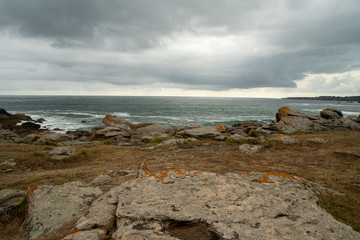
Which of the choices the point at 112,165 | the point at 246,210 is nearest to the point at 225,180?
the point at 246,210

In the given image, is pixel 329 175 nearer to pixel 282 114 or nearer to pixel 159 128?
pixel 159 128

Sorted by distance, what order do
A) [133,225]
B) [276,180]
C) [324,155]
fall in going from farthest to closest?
[324,155] → [276,180] → [133,225]

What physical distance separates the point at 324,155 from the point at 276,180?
9058 mm

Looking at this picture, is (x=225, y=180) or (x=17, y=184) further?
(x=17, y=184)

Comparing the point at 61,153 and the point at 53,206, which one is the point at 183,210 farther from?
the point at 61,153

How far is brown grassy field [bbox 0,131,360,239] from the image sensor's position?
591 centimetres

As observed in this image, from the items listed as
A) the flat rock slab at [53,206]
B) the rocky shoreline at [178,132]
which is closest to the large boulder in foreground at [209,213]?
the flat rock slab at [53,206]

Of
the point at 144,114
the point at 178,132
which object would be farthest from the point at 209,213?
the point at 144,114

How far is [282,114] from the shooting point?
2938 centimetres

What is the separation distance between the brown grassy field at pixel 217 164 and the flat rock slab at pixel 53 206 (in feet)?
1.91

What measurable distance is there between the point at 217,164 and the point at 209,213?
708 centimetres

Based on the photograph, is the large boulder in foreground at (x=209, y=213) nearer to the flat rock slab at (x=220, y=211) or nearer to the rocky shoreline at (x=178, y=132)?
the flat rock slab at (x=220, y=211)

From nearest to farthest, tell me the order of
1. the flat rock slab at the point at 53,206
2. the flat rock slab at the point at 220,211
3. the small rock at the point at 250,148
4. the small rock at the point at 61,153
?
1. the flat rock slab at the point at 220,211
2. the flat rock slab at the point at 53,206
3. the small rock at the point at 61,153
4. the small rock at the point at 250,148

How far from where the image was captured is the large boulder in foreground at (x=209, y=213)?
9.24 ft
